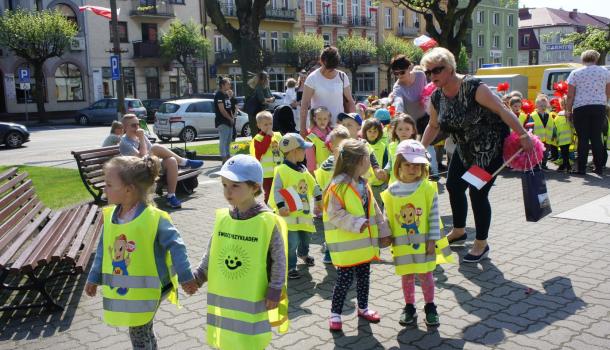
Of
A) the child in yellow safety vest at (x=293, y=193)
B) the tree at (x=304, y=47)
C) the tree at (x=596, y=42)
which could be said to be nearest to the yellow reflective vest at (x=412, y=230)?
the child in yellow safety vest at (x=293, y=193)

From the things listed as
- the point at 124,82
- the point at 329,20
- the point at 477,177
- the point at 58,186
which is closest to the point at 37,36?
the point at 124,82

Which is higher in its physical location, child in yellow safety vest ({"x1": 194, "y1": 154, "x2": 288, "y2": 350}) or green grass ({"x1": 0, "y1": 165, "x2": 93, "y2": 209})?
child in yellow safety vest ({"x1": 194, "y1": 154, "x2": 288, "y2": 350})

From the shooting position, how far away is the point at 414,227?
4.04m

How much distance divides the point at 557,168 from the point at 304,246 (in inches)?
286

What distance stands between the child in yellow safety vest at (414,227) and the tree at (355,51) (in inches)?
1969

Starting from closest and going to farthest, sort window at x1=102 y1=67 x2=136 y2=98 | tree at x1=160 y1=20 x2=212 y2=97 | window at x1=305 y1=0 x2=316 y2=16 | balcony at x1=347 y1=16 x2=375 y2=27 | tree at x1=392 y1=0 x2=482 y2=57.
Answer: tree at x1=392 y1=0 x2=482 y2=57 → tree at x1=160 y1=20 x2=212 y2=97 → window at x1=102 y1=67 x2=136 y2=98 → window at x1=305 y1=0 x2=316 y2=16 → balcony at x1=347 y1=16 x2=375 y2=27

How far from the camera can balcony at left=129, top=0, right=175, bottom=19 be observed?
139 feet

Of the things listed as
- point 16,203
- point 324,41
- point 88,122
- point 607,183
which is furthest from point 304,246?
point 324,41

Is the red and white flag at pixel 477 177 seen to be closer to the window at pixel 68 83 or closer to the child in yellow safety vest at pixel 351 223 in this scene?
the child in yellow safety vest at pixel 351 223

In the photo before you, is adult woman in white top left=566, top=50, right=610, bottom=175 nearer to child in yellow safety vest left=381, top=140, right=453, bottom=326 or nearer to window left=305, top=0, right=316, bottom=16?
child in yellow safety vest left=381, top=140, right=453, bottom=326

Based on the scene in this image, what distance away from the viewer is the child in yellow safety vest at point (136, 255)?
3.25 metres

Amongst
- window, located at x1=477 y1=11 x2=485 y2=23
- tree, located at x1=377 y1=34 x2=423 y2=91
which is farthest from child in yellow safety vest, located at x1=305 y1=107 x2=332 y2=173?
window, located at x1=477 y1=11 x2=485 y2=23

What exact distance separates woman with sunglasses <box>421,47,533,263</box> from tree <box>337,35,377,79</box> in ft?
160

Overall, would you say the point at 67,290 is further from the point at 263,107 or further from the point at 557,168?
the point at 557,168
